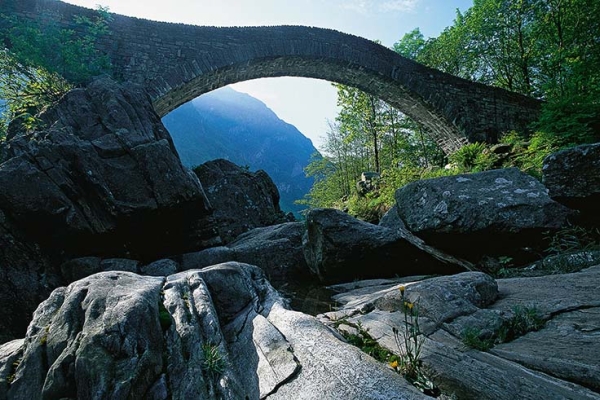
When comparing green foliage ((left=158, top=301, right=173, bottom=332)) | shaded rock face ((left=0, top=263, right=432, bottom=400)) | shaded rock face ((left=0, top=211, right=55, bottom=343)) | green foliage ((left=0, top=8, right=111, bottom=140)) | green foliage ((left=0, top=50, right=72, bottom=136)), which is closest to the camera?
Answer: shaded rock face ((left=0, top=263, right=432, bottom=400))

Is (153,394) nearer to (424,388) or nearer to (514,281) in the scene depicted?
(424,388)

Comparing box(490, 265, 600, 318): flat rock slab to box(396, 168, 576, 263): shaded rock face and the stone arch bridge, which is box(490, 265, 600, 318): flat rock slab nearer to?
box(396, 168, 576, 263): shaded rock face

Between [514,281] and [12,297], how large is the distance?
23.3 feet

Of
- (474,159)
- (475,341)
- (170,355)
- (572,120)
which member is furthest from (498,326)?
(474,159)

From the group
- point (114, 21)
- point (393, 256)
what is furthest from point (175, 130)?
point (393, 256)

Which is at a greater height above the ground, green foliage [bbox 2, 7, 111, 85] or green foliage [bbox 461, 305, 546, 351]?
green foliage [bbox 2, 7, 111, 85]

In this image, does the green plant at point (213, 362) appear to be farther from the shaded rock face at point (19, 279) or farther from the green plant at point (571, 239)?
the green plant at point (571, 239)

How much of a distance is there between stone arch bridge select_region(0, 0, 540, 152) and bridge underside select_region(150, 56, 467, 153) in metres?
0.04

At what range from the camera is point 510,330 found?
7.79ft

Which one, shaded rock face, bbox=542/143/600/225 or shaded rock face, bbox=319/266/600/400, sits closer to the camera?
shaded rock face, bbox=319/266/600/400

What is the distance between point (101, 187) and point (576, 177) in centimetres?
777

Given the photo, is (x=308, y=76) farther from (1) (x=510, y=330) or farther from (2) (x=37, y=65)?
(1) (x=510, y=330)

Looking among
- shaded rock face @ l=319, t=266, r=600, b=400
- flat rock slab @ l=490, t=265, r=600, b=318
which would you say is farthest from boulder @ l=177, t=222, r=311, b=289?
flat rock slab @ l=490, t=265, r=600, b=318

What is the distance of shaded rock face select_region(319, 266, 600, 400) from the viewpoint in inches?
69.7
